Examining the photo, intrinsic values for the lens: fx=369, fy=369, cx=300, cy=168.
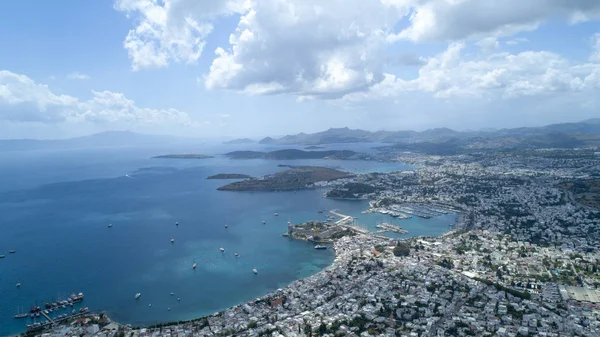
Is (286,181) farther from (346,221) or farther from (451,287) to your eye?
(451,287)

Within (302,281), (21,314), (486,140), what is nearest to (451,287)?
(302,281)

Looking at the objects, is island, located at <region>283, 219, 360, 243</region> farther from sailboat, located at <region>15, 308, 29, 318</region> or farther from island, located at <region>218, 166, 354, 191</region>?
island, located at <region>218, 166, 354, 191</region>

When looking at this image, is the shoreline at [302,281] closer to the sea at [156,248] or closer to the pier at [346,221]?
the sea at [156,248]

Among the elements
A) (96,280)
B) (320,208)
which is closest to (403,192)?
(320,208)

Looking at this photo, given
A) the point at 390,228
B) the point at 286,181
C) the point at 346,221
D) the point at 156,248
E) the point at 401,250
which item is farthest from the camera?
the point at 286,181

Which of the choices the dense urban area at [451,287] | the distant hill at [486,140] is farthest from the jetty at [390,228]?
the distant hill at [486,140]

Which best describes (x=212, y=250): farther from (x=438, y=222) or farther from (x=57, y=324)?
(x=438, y=222)

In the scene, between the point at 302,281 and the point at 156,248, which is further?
the point at 156,248
